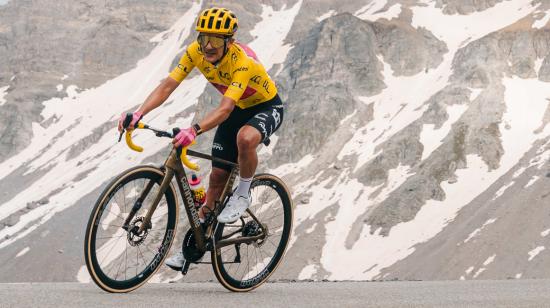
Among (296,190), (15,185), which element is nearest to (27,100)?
(15,185)

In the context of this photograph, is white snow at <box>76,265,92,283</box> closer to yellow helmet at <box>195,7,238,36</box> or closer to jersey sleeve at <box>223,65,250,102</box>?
jersey sleeve at <box>223,65,250,102</box>

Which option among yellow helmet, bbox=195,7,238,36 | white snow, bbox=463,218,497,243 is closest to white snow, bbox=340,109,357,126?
white snow, bbox=463,218,497,243

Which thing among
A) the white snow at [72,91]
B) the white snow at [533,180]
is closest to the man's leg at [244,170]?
the white snow at [533,180]

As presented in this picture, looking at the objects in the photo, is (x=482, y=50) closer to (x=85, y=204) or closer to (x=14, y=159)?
(x=85, y=204)

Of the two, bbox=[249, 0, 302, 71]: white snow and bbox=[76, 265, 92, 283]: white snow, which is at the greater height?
bbox=[249, 0, 302, 71]: white snow

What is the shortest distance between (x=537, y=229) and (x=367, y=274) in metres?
18.6

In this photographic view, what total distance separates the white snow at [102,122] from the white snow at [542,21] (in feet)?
164

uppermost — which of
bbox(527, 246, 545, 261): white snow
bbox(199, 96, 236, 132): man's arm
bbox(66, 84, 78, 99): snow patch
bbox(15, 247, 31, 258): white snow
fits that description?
bbox(199, 96, 236, 132): man's arm

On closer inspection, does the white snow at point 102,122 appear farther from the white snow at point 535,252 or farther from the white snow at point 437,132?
the white snow at point 535,252

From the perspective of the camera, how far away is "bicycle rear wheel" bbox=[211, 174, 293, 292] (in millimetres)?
9297

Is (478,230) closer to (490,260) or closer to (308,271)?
(490,260)

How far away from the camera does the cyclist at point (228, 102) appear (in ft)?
26.9

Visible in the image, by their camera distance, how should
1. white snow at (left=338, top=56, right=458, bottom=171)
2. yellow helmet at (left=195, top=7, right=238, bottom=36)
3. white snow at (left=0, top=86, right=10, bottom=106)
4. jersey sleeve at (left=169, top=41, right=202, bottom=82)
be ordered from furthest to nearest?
white snow at (left=0, top=86, right=10, bottom=106), white snow at (left=338, top=56, right=458, bottom=171), jersey sleeve at (left=169, top=41, right=202, bottom=82), yellow helmet at (left=195, top=7, right=238, bottom=36)

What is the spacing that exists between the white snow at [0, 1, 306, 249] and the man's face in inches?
4167
